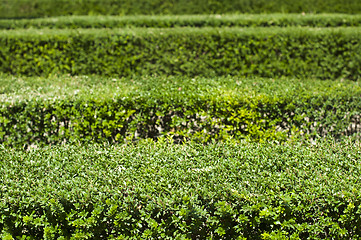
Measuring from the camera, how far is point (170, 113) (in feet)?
15.4

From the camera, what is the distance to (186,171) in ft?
9.33

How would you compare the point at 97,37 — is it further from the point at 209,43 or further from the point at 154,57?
the point at 209,43

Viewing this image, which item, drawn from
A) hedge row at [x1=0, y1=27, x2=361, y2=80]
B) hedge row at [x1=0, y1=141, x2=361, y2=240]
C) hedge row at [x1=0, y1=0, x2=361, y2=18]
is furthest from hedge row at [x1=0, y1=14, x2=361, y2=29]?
hedge row at [x1=0, y1=141, x2=361, y2=240]

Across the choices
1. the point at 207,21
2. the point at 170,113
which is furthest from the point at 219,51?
the point at 170,113

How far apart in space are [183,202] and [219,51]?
5.39m

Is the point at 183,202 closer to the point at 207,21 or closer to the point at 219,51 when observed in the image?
the point at 219,51

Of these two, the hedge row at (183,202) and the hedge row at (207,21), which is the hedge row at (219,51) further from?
the hedge row at (183,202)

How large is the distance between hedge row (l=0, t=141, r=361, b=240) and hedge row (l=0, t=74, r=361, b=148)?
1.59 metres

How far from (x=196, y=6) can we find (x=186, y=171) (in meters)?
9.72

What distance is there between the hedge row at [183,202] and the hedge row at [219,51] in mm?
4695

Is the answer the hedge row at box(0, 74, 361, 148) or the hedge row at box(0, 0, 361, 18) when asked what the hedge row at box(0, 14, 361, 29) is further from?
the hedge row at box(0, 74, 361, 148)

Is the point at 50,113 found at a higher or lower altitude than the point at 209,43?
lower

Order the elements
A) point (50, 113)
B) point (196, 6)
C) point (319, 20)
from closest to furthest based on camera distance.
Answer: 1. point (50, 113)
2. point (319, 20)
3. point (196, 6)

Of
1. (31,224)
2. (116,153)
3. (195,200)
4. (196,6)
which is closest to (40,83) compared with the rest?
(116,153)
